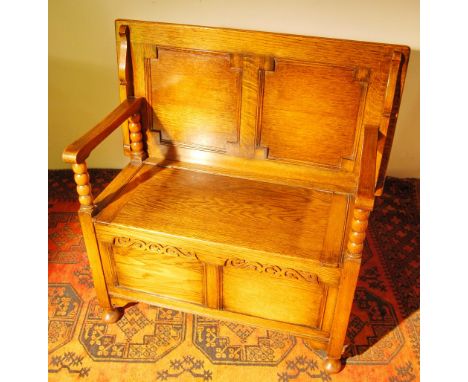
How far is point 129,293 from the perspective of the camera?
83.9 inches

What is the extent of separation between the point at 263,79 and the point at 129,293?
120cm

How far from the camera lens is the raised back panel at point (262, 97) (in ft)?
6.26

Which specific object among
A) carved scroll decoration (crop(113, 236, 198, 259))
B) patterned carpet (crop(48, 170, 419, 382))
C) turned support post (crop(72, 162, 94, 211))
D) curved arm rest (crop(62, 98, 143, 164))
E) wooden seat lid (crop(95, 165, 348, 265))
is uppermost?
curved arm rest (crop(62, 98, 143, 164))

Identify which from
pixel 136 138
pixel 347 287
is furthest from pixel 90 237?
pixel 347 287

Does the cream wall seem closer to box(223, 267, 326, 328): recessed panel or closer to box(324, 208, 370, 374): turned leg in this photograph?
box(324, 208, 370, 374): turned leg

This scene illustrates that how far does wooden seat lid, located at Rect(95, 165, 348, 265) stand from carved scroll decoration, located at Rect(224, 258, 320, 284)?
82 mm

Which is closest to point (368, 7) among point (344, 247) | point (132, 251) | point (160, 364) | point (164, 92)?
point (164, 92)

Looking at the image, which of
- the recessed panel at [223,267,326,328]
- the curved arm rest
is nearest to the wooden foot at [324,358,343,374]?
the recessed panel at [223,267,326,328]

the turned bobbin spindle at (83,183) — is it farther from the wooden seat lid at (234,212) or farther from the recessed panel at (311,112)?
the recessed panel at (311,112)

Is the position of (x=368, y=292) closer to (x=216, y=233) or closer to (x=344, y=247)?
(x=344, y=247)

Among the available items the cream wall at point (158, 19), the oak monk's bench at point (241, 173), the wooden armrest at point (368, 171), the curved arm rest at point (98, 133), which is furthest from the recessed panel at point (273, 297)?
the cream wall at point (158, 19)

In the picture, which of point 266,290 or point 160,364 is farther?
point 160,364

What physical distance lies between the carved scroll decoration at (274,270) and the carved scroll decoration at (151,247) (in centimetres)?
18

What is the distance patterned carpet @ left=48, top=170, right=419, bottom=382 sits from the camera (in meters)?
1.99
